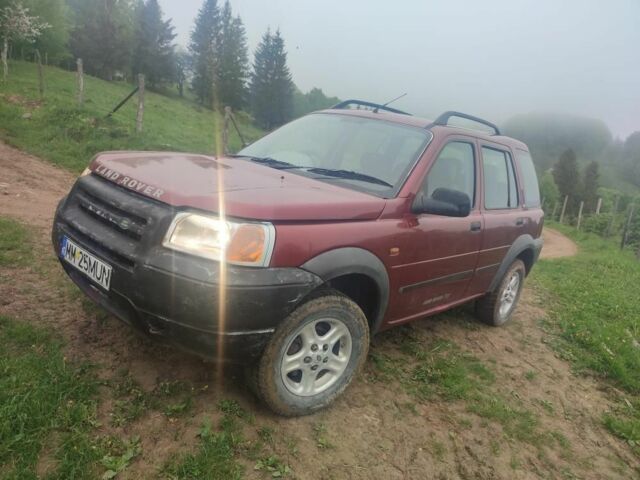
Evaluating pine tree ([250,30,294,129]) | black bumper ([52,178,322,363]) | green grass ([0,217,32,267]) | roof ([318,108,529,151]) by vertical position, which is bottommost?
green grass ([0,217,32,267])

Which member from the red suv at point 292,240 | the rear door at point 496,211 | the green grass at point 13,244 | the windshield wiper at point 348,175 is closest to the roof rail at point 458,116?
the red suv at point 292,240

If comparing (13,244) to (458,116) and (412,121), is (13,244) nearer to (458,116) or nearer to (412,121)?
(412,121)

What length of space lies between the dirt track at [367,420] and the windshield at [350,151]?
4.65ft

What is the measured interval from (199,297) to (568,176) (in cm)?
7004

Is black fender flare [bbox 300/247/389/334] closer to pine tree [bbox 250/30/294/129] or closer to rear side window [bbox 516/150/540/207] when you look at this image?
rear side window [bbox 516/150/540/207]

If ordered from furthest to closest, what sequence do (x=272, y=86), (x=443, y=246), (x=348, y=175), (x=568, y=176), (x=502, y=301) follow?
(x=568, y=176) → (x=272, y=86) → (x=502, y=301) → (x=443, y=246) → (x=348, y=175)

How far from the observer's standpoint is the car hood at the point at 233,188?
2.23 metres

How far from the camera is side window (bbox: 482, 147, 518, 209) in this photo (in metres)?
4.05

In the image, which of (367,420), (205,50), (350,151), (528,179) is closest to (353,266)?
(367,420)

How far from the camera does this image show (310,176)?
121 inches

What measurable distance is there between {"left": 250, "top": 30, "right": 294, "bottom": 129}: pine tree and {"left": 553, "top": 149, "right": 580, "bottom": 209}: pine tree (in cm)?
3904

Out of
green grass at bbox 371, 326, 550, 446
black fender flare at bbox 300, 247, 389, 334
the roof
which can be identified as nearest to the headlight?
black fender flare at bbox 300, 247, 389, 334

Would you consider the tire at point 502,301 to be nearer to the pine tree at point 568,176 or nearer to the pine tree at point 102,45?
the pine tree at point 102,45

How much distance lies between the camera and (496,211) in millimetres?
4133
